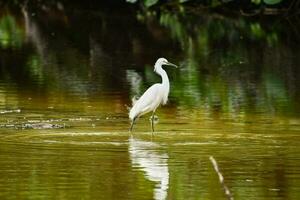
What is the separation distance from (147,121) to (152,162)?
13.7 ft

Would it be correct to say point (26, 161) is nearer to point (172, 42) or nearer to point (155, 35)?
point (172, 42)

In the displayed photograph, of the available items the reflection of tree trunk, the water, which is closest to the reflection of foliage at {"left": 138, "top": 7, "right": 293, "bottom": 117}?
the water

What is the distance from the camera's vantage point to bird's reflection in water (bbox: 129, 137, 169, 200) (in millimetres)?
10086

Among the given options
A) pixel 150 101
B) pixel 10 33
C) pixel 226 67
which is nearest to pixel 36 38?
pixel 10 33

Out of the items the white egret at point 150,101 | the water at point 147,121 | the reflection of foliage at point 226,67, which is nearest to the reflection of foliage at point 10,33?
the water at point 147,121

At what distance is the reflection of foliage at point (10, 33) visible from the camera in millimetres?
34000

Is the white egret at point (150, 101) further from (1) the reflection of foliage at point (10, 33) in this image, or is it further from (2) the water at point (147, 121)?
(1) the reflection of foliage at point (10, 33)

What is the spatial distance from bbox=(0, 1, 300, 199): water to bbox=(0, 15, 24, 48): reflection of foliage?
0.24 metres

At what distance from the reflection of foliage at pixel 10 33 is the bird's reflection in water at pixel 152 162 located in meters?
19.9

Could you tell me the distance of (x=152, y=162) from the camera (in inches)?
460

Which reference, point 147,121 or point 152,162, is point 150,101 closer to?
point 147,121

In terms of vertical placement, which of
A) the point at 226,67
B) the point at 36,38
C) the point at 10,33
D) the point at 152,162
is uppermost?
the point at 10,33

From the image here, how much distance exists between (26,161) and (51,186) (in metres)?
1.62

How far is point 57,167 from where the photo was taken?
11.2 m
